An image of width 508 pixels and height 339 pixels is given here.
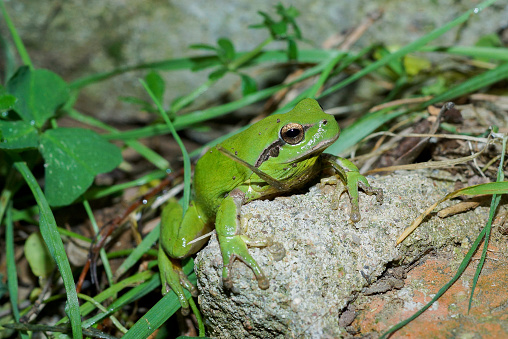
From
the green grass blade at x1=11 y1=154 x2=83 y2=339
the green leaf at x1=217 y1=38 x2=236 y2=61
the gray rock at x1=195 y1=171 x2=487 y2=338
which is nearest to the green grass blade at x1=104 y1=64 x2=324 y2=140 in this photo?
the green leaf at x1=217 y1=38 x2=236 y2=61

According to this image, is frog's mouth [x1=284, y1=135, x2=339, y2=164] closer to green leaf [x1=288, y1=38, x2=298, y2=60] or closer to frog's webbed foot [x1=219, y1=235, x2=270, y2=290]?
frog's webbed foot [x1=219, y1=235, x2=270, y2=290]

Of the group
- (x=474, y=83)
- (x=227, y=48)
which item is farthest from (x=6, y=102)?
(x=474, y=83)

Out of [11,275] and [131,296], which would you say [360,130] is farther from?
[11,275]

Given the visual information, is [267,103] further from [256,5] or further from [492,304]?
[492,304]

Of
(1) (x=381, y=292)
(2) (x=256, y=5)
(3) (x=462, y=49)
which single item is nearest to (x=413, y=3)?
(3) (x=462, y=49)

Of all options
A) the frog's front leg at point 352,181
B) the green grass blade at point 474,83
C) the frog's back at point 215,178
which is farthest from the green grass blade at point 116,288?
the green grass blade at point 474,83

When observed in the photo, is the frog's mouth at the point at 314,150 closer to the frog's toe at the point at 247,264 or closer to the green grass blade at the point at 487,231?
the frog's toe at the point at 247,264

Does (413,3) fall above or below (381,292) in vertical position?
above
